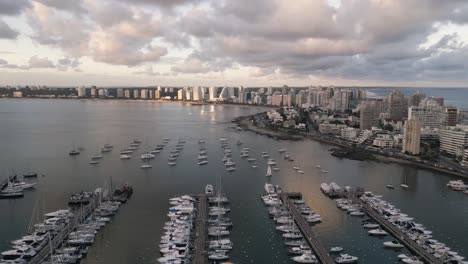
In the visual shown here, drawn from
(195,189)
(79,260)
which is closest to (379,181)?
(195,189)

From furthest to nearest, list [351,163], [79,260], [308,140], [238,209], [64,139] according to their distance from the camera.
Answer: [308,140]
[64,139]
[351,163]
[238,209]
[79,260]

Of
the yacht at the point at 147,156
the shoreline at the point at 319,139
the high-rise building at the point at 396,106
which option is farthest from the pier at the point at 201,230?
the high-rise building at the point at 396,106

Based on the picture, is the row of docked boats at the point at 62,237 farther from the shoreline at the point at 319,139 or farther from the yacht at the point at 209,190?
the shoreline at the point at 319,139

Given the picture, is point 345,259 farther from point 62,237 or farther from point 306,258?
point 62,237

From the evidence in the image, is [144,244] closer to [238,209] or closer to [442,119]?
[238,209]

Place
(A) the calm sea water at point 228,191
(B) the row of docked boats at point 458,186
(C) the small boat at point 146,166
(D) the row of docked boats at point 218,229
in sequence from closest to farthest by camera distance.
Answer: (D) the row of docked boats at point 218,229, (A) the calm sea water at point 228,191, (B) the row of docked boats at point 458,186, (C) the small boat at point 146,166

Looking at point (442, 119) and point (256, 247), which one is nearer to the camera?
point (256, 247)

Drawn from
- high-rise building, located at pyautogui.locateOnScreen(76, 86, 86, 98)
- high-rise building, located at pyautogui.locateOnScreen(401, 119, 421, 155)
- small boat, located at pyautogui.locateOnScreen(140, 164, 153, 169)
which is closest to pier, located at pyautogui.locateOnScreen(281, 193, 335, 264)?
small boat, located at pyautogui.locateOnScreen(140, 164, 153, 169)
